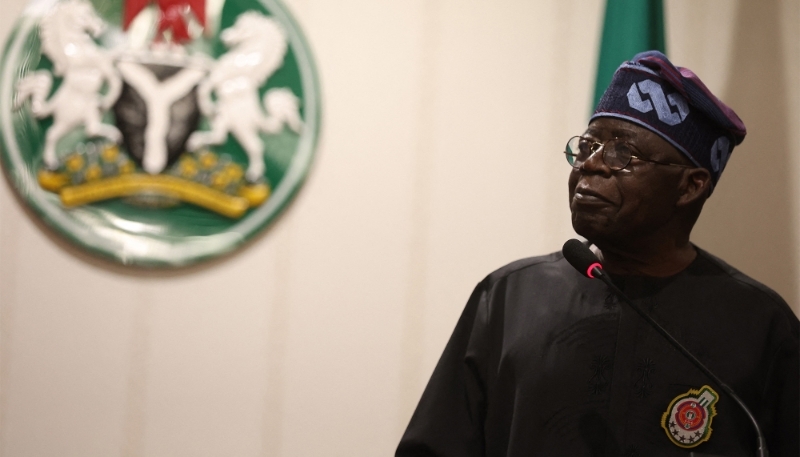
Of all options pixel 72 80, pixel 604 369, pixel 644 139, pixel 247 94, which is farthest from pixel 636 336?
pixel 72 80

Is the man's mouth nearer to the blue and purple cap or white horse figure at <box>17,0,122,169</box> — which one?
the blue and purple cap

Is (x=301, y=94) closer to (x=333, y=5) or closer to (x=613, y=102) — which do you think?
(x=333, y=5)

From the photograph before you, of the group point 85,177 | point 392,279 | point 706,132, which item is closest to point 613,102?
point 706,132

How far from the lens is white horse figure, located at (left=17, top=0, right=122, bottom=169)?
1.65 meters

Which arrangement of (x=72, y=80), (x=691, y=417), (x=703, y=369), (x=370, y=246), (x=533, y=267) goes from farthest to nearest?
1. (x=370, y=246)
2. (x=72, y=80)
3. (x=533, y=267)
4. (x=691, y=417)
5. (x=703, y=369)

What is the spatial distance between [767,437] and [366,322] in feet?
2.82

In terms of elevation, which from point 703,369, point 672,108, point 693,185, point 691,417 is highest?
point 672,108

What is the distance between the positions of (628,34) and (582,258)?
0.86 metres

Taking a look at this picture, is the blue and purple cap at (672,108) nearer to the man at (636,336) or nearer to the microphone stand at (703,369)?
the man at (636,336)

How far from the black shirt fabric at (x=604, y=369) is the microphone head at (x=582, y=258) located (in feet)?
0.70

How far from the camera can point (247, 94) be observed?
1.70 m

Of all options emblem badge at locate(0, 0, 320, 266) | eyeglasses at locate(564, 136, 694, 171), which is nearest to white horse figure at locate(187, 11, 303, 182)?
emblem badge at locate(0, 0, 320, 266)

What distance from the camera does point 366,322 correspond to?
1.75 meters

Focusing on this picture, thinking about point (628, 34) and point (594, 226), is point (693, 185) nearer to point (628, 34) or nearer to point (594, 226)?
point (594, 226)
